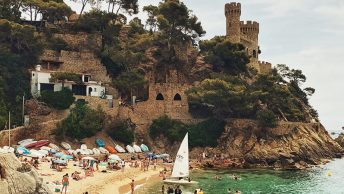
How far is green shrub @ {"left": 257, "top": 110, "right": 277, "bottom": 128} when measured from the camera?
61.2 meters

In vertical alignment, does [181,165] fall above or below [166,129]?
below

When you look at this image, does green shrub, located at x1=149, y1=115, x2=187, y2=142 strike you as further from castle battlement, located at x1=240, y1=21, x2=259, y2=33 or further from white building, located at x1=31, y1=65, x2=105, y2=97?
castle battlement, located at x1=240, y1=21, x2=259, y2=33

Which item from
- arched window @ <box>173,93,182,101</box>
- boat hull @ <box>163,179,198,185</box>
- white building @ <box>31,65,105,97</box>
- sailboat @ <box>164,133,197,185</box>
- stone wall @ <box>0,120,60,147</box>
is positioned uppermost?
white building @ <box>31,65,105,97</box>

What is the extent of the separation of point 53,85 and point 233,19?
35.0 meters

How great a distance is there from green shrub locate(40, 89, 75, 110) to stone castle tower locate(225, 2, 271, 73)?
30785 mm

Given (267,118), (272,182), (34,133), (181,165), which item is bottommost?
(272,182)

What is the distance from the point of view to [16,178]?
1742 cm

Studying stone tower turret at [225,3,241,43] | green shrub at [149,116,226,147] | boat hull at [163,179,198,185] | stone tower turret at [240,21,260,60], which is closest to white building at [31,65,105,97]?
green shrub at [149,116,226,147]

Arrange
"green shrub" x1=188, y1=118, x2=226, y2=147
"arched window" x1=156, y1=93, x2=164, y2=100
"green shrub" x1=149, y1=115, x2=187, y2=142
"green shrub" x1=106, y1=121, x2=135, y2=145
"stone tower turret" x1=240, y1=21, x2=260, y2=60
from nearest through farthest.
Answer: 1. "green shrub" x1=106, y1=121, x2=135, y2=145
2. "green shrub" x1=149, y1=115, x2=187, y2=142
3. "green shrub" x1=188, y1=118, x2=226, y2=147
4. "arched window" x1=156, y1=93, x2=164, y2=100
5. "stone tower turret" x1=240, y1=21, x2=260, y2=60

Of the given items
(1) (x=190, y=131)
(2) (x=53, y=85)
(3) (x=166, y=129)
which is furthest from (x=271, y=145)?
(2) (x=53, y=85)

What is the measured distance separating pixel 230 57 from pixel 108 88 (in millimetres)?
19718

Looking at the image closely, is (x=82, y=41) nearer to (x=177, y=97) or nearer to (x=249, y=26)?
(x=177, y=97)

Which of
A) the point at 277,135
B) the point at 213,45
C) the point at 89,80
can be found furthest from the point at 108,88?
the point at 277,135

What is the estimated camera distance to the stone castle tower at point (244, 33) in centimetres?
7762
